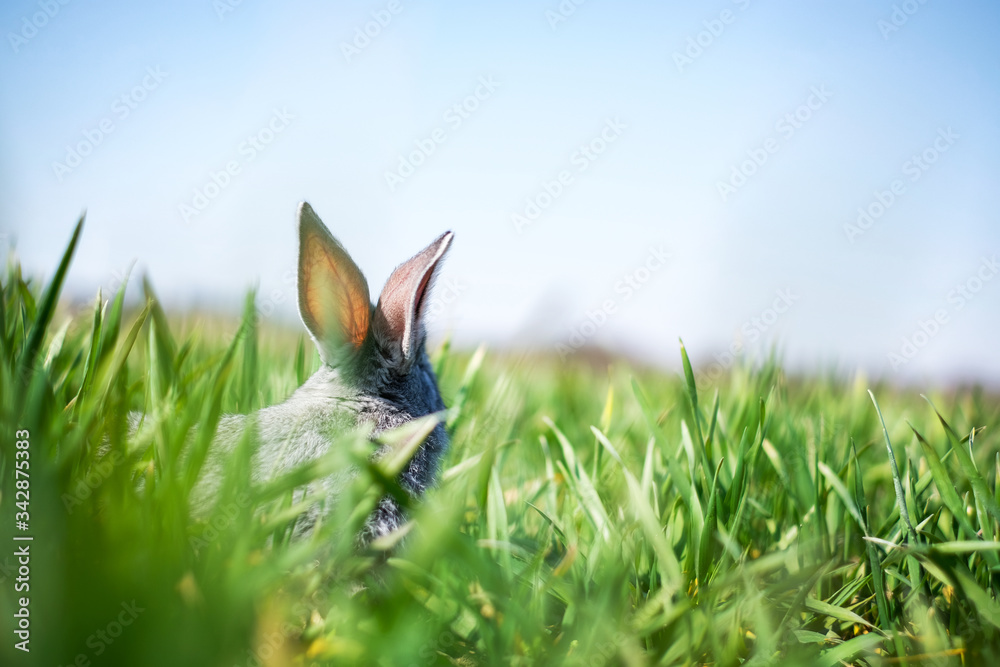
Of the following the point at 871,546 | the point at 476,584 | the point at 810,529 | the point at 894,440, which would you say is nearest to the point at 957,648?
the point at 871,546

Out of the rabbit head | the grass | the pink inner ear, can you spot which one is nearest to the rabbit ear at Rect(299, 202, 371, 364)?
the rabbit head

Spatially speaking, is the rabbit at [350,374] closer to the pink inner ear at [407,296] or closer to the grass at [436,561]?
the pink inner ear at [407,296]

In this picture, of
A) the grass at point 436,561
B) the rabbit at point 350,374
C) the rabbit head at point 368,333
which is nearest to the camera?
the grass at point 436,561

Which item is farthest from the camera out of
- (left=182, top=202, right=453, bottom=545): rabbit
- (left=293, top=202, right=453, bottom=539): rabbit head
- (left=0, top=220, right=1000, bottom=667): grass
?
(left=293, top=202, right=453, bottom=539): rabbit head

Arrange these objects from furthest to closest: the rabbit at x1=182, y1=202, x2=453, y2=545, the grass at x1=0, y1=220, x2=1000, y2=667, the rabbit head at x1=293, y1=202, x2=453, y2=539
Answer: the rabbit head at x1=293, y1=202, x2=453, y2=539 → the rabbit at x1=182, y1=202, x2=453, y2=545 → the grass at x1=0, y1=220, x2=1000, y2=667

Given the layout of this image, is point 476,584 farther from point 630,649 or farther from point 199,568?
point 199,568

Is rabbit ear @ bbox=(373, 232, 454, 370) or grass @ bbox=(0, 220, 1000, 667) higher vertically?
rabbit ear @ bbox=(373, 232, 454, 370)

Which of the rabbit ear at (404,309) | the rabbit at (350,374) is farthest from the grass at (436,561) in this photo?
the rabbit ear at (404,309)

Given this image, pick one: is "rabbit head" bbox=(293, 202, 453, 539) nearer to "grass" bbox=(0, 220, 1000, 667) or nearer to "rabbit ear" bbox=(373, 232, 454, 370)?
"rabbit ear" bbox=(373, 232, 454, 370)
